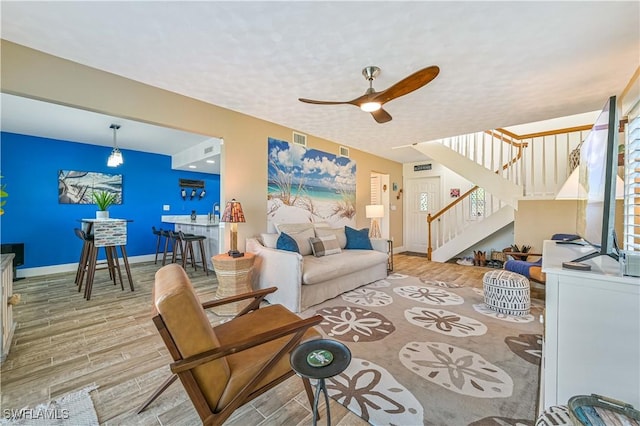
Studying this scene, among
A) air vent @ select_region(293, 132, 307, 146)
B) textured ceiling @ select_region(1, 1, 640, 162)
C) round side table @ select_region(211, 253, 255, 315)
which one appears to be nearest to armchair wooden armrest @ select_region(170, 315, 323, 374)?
round side table @ select_region(211, 253, 255, 315)

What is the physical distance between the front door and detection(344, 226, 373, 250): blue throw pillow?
3.09 meters

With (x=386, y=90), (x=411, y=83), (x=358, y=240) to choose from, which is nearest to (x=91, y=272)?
(x=358, y=240)

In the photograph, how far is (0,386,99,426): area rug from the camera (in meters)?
1.40

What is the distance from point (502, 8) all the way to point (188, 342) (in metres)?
2.68

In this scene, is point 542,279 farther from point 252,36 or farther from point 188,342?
point 252,36

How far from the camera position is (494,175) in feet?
15.3

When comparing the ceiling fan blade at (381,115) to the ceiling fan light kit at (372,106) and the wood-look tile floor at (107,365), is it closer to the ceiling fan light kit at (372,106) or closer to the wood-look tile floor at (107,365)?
the ceiling fan light kit at (372,106)

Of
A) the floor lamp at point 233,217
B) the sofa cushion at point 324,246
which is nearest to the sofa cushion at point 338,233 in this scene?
the sofa cushion at point 324,246

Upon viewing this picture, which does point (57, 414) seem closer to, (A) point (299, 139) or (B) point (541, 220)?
(A) point (299, 139)

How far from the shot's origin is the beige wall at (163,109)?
2.12m

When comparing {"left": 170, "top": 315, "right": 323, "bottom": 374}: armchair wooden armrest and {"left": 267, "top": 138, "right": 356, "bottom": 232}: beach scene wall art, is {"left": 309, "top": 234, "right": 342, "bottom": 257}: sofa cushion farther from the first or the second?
{"left": 170, "top": 315, "right": 323, "bottom": 374}: armchair wooden armrest

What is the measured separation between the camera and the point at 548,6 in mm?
1625

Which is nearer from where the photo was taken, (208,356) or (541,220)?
(208,356)

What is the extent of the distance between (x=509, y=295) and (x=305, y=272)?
7.76 feet
